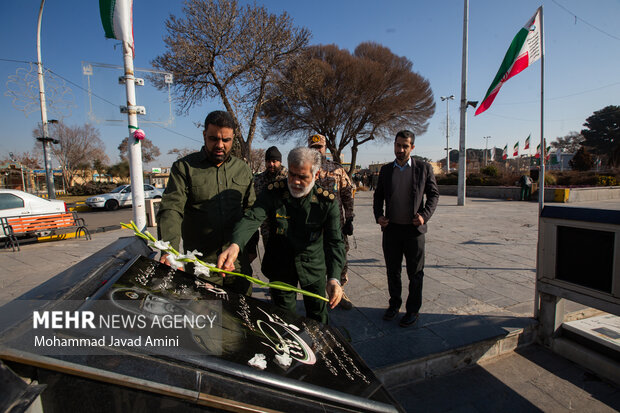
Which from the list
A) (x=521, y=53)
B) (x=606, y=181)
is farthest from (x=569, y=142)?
(x=521, y=53)

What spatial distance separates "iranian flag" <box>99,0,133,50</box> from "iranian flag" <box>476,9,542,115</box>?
6415 millimetres

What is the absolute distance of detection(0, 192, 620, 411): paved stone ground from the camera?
7.59ft

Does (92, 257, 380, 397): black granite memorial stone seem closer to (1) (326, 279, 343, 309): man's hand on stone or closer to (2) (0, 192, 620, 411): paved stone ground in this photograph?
(1) (326, 279, 343, 309): man's hand on stone

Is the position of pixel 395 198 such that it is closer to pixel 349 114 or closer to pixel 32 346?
pixel 32 346

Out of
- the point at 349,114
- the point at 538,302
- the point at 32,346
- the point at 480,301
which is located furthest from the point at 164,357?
the point at 349,114

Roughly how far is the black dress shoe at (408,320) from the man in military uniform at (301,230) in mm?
1088

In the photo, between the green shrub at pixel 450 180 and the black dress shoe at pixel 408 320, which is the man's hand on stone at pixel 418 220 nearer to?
the black dress shoe at pixel 408 320

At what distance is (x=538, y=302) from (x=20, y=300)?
12.0 feet

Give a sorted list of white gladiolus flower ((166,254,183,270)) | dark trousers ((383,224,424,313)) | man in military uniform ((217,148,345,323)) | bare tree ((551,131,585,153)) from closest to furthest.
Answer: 1. white gladiolus flower ((166,254,183,270))
2. man in military uniform ((217,148,345,323))
3. dark trousers ((383,224,424,313))
4. bare tree ((551,131,585,153))

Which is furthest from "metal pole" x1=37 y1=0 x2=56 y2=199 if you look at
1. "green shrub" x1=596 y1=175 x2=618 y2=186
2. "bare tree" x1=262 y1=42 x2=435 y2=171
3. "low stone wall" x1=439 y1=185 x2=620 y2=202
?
"green shrub" x1=596 y1=175 x2=618 y2=186

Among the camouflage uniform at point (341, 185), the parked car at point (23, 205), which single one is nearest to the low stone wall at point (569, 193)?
the camouflage uniform at point (341, 185)

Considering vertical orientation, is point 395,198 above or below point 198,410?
above

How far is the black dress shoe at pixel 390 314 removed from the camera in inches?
121

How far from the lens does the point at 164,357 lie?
0.86 m
